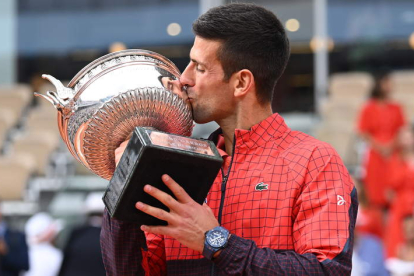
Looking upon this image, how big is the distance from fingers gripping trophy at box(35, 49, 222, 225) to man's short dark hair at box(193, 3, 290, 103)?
4.2 inches

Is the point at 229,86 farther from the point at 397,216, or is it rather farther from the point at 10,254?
the point at 397,216

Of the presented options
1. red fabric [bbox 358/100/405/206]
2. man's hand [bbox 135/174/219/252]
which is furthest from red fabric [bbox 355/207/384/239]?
man's hand [bbox 135/174/219/252]

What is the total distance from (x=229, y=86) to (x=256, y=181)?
19cm

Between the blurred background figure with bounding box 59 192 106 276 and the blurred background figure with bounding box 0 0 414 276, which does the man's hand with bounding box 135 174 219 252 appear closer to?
the blurred background figure with bounding box 59 192 106 276

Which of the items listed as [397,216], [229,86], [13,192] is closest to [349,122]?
[397,216]

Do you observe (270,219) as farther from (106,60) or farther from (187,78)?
(106,60)

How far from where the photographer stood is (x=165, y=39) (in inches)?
329

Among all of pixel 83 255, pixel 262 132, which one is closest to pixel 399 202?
pixel 83 255

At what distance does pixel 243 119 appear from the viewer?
1527mm

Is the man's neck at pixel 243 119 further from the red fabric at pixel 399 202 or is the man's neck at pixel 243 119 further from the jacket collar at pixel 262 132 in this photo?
the red fabric at pixel 399 202

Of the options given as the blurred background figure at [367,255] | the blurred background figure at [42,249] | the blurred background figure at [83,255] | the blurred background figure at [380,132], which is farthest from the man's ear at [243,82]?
the blurred background figure at [380,132]

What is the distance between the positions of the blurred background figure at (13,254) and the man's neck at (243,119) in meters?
3.51

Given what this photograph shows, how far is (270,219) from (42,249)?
4.16 meters

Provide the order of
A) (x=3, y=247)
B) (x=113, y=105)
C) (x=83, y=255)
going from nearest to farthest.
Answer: (x=113, y=105), (x=83, y=255), (x=3, y=247)
